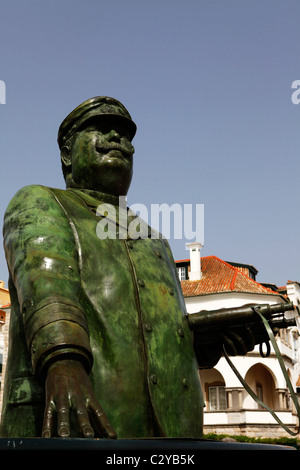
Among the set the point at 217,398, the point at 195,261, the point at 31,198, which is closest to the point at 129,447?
the point at 31,198

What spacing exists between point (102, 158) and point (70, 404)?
5.12 ft

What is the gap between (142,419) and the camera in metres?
2.48

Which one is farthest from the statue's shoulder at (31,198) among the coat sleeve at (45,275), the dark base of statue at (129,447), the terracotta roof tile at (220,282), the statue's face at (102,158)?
the terracotta roof tile at (220,282)

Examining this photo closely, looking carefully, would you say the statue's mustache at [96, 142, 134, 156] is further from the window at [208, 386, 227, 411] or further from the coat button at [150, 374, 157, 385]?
the window at [208, 386, 227, 411]

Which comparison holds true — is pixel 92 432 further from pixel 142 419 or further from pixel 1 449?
pixel 142 419

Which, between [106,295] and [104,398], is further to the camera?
[106,295]

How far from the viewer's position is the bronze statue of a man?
7.05 ft

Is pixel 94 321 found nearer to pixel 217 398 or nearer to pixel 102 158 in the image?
pixel 102 158

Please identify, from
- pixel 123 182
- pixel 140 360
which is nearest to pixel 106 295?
pixel 140 360

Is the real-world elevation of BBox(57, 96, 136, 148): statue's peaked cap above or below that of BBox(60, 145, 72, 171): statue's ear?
above

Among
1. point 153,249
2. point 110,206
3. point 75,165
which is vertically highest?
point 75,165

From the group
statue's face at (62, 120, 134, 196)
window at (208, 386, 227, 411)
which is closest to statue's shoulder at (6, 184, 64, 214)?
statue's face at (62, 120, 134, 196)

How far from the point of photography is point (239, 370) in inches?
1310

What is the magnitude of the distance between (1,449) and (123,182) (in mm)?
2035
